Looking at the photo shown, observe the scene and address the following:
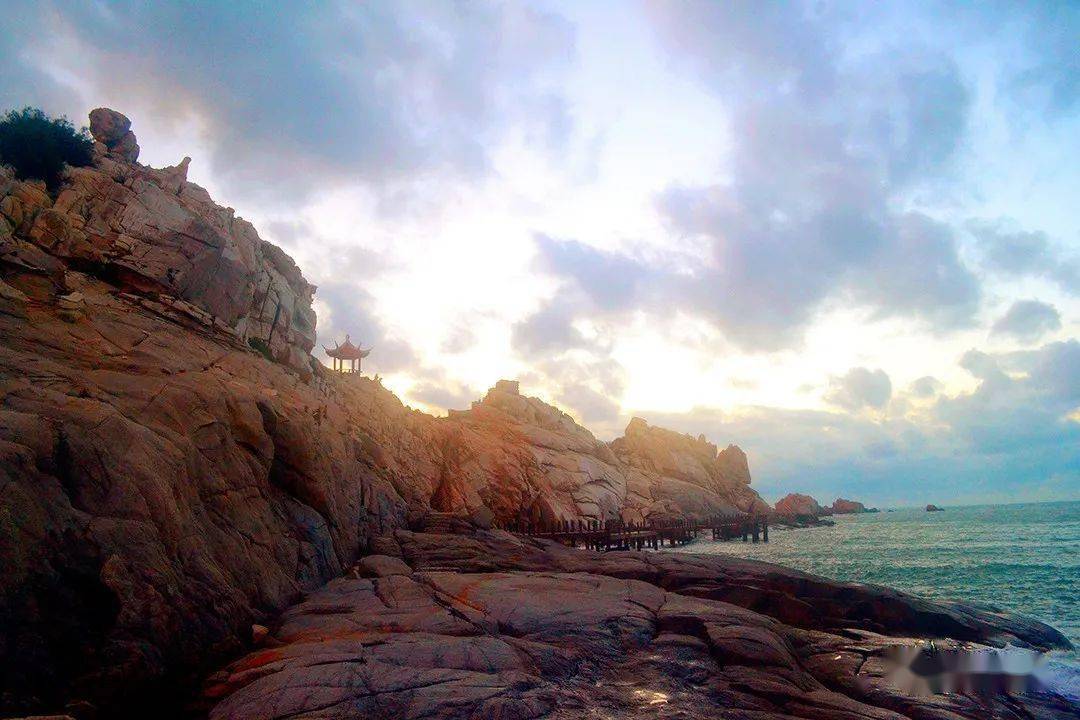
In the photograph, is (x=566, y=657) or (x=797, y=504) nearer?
(x=566, y=657)

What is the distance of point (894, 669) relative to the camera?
14.1m

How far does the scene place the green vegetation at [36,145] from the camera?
99.9 ft

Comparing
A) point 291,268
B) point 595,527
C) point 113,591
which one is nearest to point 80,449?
point 113,591

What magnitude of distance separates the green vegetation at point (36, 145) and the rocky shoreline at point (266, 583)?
2231 millimetres

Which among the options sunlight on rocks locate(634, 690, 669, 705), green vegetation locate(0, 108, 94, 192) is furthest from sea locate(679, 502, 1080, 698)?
green vegetation locate(0, 108, 94, 192)

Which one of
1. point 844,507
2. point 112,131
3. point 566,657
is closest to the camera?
point 566,657

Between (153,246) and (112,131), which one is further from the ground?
(112,131)

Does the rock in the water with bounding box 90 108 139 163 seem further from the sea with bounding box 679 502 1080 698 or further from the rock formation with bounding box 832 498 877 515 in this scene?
the rock formation with bounding box 832 498 877 515

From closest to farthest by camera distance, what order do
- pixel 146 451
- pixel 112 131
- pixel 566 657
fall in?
pixel 146 451
pixel 566 657
pixel 112 131

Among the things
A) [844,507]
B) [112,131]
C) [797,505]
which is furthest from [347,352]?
[844,507]

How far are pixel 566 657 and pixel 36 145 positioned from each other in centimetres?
3831

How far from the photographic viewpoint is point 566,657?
12438 millimetres

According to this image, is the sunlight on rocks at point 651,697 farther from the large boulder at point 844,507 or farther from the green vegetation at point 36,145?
the large boulder at point 844,507

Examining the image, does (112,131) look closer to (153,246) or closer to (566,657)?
(153,246)
